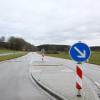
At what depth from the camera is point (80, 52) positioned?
10969 mm

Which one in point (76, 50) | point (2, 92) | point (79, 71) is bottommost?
point (2, 92)

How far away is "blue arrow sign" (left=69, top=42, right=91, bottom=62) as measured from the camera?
35.8ft

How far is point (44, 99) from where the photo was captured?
35.3 ft

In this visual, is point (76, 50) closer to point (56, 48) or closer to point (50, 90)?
point (50, 90)

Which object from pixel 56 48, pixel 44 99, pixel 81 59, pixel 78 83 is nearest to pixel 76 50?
pixel 81 59

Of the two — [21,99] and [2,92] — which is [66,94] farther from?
[2,92]

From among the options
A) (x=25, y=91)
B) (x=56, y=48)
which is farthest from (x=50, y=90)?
(x=56, y=48)

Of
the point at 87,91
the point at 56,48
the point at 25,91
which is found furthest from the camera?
the point at 56,48

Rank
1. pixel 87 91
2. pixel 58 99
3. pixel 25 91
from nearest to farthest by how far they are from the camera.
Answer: pixel 58 99 → pixel 87 91 → pixel 25 91

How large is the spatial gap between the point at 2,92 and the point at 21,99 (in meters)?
1.92

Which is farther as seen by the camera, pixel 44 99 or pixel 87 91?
pixel 87 91

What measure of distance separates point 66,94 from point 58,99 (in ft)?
2.14

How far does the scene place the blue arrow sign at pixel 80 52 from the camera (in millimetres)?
10898

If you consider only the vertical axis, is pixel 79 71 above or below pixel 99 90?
above
